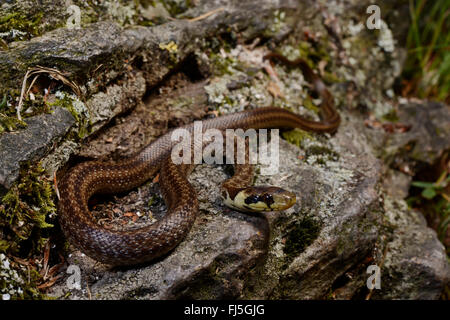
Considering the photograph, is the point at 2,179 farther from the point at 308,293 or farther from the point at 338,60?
the point at 338,60

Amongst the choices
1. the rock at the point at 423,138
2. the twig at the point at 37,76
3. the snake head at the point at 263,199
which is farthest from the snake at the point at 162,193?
the rock at the point at 423,138

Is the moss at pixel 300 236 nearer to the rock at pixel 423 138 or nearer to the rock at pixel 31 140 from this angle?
the rock at pixel 31 140

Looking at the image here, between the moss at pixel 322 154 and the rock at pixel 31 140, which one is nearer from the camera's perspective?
the rock at pixel 31 140

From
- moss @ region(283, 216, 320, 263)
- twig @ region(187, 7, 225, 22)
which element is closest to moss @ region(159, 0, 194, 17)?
twig @ region(187, 7, 225, 22)

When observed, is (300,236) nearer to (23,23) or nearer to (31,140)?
(31,140)

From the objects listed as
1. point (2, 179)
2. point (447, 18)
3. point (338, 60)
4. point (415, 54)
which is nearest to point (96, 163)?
point (2, 179)

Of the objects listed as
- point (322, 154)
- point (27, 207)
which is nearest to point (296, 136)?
point (322, 154)

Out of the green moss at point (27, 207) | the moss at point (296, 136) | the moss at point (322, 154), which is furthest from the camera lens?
the moss at point (296, 136)

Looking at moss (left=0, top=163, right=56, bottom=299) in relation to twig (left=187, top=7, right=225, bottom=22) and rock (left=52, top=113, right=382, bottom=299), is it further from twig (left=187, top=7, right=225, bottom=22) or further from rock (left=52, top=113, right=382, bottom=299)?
twig (left=187, top=7, right=225, bottom=22)
